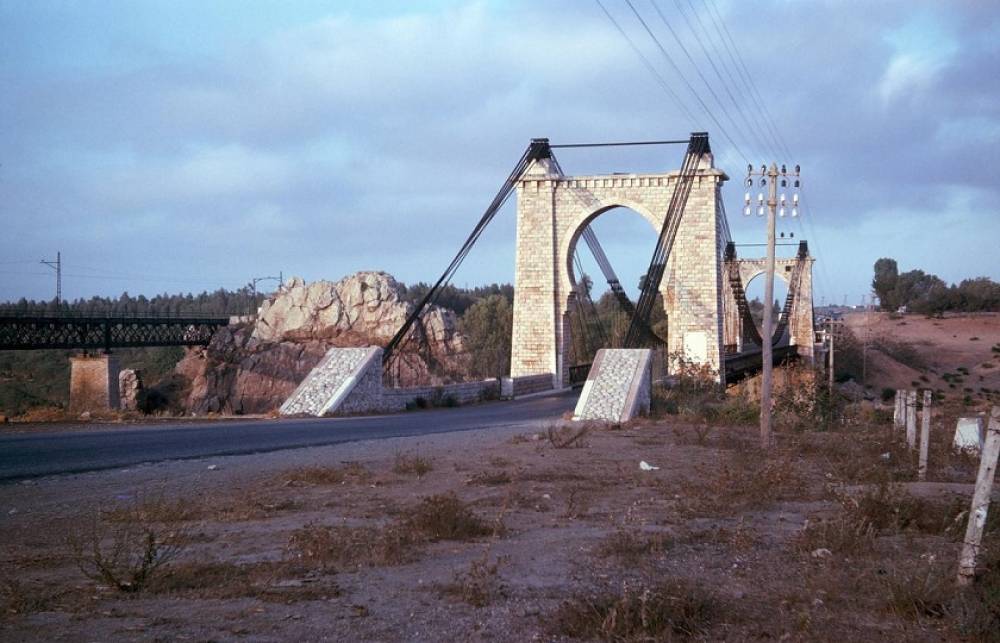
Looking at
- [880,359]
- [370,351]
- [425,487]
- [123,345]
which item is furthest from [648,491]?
[880,359]

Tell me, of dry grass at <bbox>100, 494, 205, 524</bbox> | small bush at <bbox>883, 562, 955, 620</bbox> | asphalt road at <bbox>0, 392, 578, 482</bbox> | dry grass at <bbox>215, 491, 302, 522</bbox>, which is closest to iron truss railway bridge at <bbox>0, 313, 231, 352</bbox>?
asphalt road at <bbox>0, 392, 578, 482</bbox>

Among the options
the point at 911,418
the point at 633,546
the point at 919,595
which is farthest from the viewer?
the point at 911,418

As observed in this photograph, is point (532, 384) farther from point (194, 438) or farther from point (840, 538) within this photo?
point (840, 538)

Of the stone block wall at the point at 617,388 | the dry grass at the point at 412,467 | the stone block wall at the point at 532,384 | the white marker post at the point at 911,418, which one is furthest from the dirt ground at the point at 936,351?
the dry grass at the point at 412,467

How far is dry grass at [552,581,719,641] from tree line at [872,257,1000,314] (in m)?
71.5

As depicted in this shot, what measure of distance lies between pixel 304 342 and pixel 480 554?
44.5m

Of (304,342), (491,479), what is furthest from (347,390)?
(304,342)

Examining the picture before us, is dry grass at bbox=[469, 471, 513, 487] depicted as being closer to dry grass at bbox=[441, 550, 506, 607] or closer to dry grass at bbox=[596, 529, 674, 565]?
dry grass at bbox=[596, 529, 674, 565]

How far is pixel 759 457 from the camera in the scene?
13133 millimetres

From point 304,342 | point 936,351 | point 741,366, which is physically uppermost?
point 304,342

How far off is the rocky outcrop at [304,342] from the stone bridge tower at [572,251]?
986 cm

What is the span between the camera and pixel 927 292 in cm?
9038

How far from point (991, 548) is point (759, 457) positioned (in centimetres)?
707

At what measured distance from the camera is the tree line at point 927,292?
7094 cm
